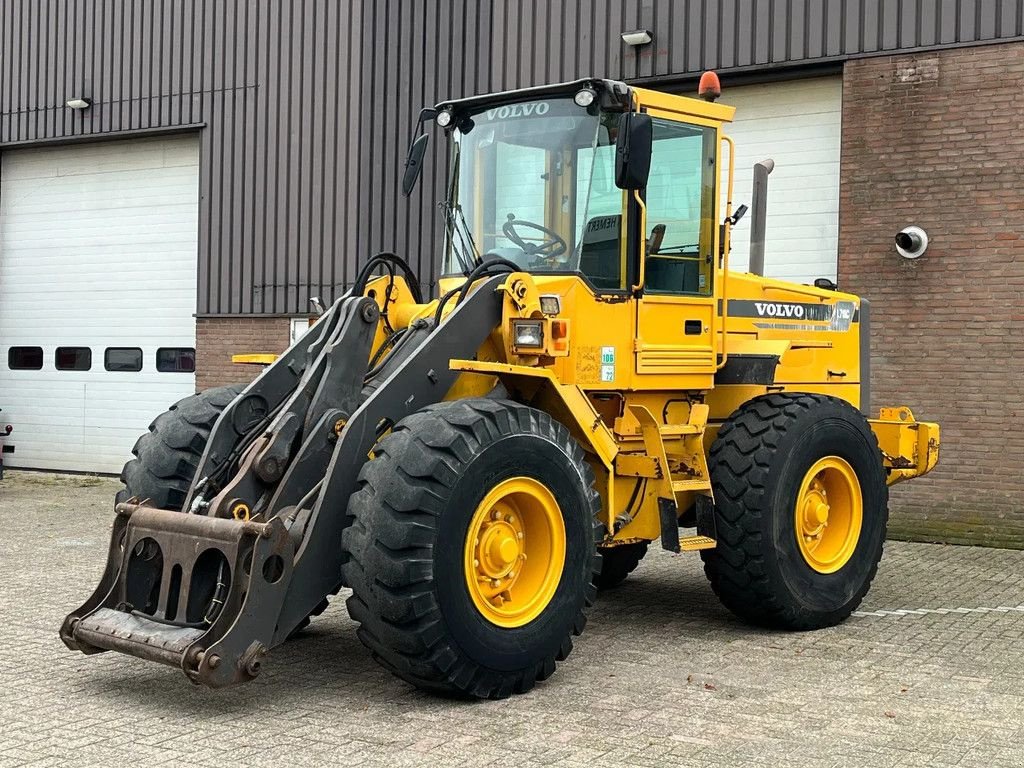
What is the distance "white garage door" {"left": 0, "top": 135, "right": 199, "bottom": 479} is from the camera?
17484 mm

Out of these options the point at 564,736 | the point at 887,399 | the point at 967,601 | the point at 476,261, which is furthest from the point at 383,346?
the point at 887,399

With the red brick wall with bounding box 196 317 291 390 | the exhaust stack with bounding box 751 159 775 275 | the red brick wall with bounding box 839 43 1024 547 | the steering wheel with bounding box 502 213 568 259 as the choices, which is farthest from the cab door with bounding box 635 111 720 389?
the red brick wall with bounding box 196 317 291 390

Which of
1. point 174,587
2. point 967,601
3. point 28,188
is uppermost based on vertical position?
point 28,188

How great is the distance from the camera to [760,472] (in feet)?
25.6

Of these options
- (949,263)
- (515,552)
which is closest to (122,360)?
(949,263)

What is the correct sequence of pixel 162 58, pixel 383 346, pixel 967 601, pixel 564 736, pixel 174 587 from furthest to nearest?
pixel 162 58 → pixel 967 601 → pixel 383 346 → pixel 174 587 → pixel 564 736

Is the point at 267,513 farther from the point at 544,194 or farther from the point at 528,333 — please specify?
the point at 544,194

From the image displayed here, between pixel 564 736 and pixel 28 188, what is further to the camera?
pixel 28 188

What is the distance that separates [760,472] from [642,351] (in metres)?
0.99

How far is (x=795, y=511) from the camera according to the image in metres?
8.01

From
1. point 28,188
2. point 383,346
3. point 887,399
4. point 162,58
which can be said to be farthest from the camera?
point 28,188

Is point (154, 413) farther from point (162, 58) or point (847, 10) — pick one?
point (847, 10)

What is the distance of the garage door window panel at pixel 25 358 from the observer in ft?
61.6

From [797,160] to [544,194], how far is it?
249 inches
